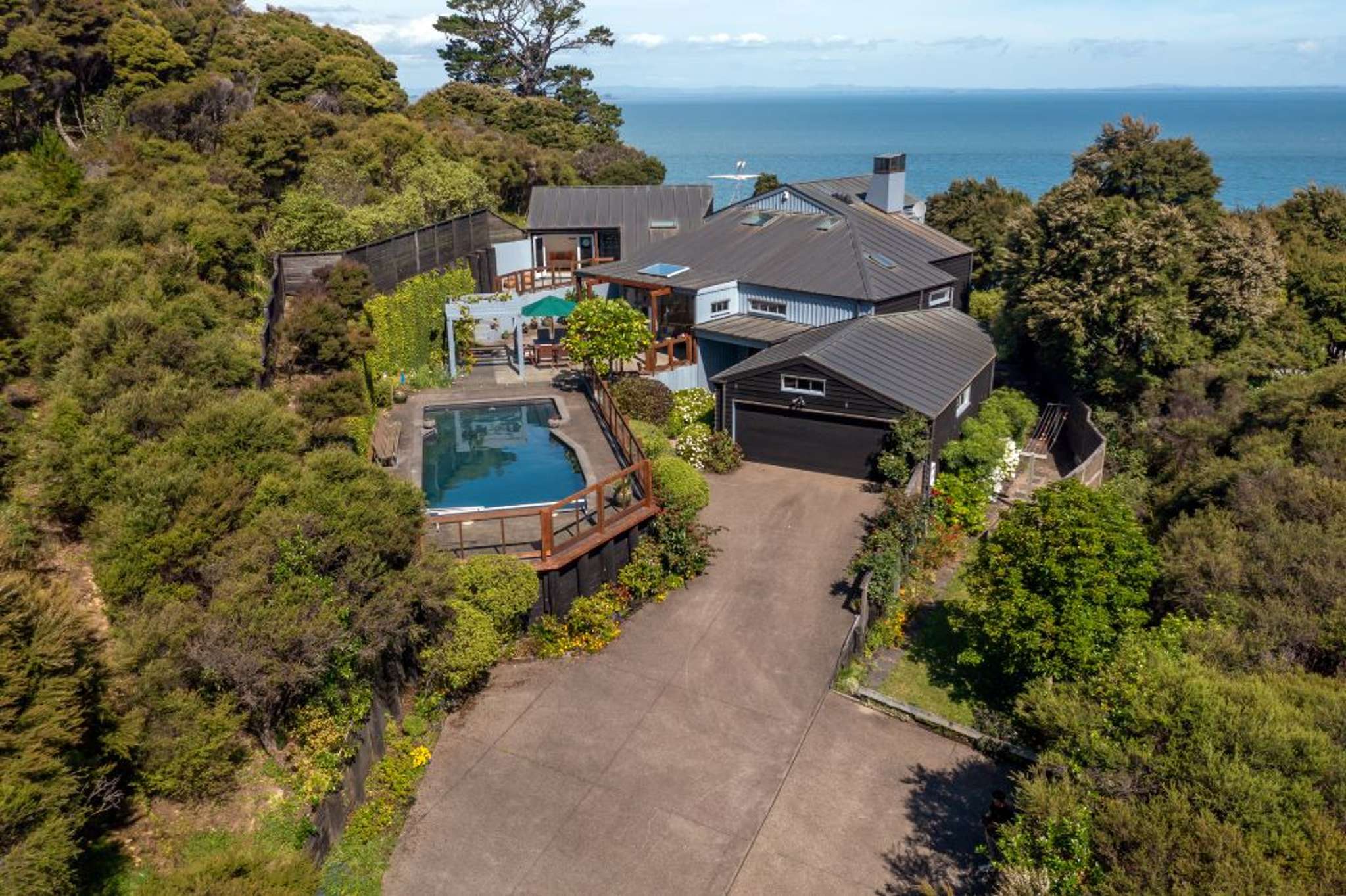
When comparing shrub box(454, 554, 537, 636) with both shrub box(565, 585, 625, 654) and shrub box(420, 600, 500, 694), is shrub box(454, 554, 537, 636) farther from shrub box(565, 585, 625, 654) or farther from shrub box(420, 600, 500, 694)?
shrub box(565, 585, 625, 654)

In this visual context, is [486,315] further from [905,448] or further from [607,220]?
[905,448]

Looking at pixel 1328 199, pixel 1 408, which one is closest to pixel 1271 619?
pixel 1 408

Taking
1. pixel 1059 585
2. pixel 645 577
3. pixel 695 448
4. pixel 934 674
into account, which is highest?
pixel 1059 585

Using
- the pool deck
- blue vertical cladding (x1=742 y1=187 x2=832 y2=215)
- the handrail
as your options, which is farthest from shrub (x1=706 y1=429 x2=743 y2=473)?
blue vertical cladding (x1=742 y1=187 x2=832 y2=215)

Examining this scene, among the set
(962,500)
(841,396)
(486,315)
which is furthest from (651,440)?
(486,315)

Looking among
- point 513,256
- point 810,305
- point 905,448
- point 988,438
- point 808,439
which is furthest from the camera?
point 513,256

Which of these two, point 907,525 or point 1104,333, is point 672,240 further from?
point 907,525
